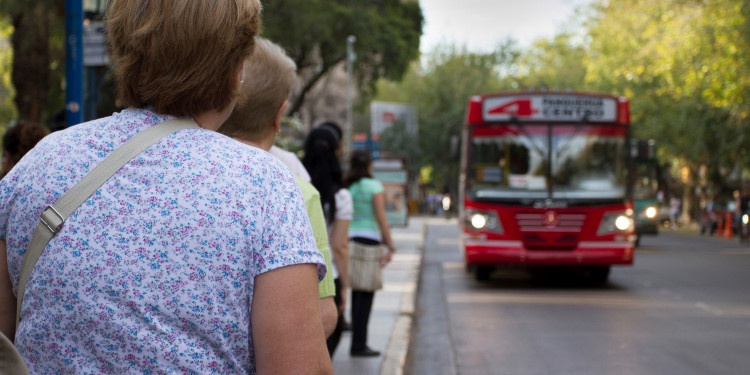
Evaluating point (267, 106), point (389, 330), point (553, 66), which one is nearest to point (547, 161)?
point (389, 330)

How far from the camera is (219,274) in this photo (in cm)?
159

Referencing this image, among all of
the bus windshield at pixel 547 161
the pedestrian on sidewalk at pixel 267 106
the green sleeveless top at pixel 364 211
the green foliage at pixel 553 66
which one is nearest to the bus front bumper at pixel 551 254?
the bus windshield at pixel 547 161

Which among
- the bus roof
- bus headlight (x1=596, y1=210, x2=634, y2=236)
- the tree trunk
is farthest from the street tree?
the tree trunk

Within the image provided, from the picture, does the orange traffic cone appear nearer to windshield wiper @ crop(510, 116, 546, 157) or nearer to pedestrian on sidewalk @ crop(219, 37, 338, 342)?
windshield wiper @ crop(510, 116, 546, 157)

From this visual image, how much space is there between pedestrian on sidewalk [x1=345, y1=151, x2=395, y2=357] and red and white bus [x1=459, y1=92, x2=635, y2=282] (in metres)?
6.60

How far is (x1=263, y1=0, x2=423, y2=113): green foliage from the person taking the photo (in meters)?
20.5

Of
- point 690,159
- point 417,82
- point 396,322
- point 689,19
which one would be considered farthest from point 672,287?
point 417,82

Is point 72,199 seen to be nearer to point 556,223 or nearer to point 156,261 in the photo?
point 156,261

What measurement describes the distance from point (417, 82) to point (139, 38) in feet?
210

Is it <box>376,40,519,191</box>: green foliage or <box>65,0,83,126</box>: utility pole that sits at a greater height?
<box>376,40,519,191</box>: green foliage

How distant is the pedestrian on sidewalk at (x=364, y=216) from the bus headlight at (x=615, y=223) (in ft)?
22.8

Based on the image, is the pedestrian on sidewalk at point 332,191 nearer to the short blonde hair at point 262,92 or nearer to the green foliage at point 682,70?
the short blonde hair at point 262,92

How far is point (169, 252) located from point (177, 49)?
1.20 feet

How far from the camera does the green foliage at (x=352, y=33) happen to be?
20.5m
